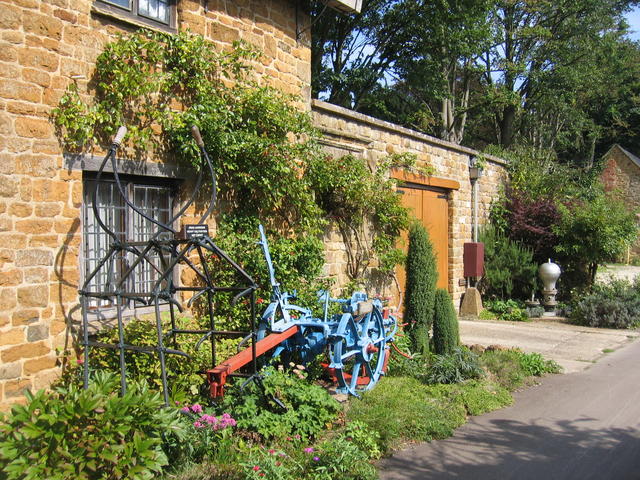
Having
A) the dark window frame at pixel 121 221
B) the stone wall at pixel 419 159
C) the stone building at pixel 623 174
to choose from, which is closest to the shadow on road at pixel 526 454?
the dark window frame at pixel 121 221

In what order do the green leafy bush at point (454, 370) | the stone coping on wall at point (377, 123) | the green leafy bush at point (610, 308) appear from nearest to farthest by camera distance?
1. the green leafy bush at point (454, 370)
2. the stone coping on wall at point (377, 123)
3. the green leafy bush at point (610, 308)

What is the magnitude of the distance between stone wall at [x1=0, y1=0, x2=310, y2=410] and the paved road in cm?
308

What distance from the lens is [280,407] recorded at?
489 centimetres

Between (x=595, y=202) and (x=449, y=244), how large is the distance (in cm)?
379

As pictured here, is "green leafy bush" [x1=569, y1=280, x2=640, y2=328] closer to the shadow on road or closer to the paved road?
the paved road

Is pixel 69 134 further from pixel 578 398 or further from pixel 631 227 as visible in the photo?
pixel 631 227

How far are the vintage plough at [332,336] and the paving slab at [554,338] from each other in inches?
120

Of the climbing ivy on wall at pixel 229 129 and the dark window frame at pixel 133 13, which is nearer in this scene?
the climbing ivy on wall at pixel 229 129

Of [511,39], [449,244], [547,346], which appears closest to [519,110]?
[511,39]

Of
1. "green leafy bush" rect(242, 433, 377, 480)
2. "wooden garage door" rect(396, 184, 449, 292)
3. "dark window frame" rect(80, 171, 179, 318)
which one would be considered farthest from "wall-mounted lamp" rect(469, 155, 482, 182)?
"green leafy bush" rect(242, 433, 377, 480)

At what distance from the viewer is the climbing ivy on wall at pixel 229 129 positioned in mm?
5508

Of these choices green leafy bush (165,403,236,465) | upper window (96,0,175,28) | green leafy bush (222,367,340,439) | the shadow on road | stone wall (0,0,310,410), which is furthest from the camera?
upper window (96,0,175,28)

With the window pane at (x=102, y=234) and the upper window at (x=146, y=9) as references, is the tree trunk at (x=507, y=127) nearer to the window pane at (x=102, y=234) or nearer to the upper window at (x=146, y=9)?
the upper window at (x=146, y=9)

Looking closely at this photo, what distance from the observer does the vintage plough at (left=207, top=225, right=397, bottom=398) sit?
5449mm
